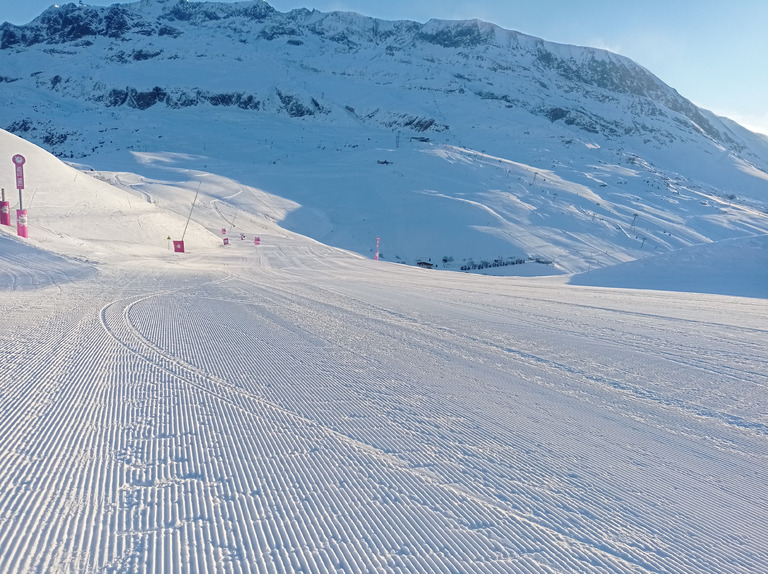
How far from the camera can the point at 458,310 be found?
35.4ft

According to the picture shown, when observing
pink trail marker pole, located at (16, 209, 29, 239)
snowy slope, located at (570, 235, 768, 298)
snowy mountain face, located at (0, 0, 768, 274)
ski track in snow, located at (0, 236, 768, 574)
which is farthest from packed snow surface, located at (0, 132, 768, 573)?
snowy mountain face, located at (0, 0, 768, 274)

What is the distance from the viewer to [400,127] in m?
98.5

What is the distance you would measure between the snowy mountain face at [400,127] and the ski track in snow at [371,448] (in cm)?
2458

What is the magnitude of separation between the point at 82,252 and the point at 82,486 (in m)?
15.7

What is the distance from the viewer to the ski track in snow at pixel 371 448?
2885 millimetres

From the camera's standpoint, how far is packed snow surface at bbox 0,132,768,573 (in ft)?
9.50

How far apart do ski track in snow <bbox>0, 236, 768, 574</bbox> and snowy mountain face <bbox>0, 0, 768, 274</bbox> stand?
24.6 meters

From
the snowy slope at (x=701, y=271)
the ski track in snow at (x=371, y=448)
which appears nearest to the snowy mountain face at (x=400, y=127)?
the snowy slope at (x=701, y=271)

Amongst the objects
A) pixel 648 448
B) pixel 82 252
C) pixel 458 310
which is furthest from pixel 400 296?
pixel 82 252

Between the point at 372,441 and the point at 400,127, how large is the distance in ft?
327

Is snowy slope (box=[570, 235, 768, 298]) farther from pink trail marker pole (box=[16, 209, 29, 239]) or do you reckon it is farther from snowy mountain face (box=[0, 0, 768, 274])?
pink trail marker pole (box=[16, 209, 29, 239])

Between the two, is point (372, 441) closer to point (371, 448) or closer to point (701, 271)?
point (371, 448)

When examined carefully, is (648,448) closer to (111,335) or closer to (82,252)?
(111,335)

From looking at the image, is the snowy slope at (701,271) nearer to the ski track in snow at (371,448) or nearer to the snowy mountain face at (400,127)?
the snowy mountain face at (400,127)
